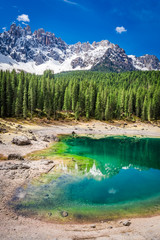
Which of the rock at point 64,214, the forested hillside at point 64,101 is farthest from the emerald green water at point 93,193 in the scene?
the forested hillside at point 64,101

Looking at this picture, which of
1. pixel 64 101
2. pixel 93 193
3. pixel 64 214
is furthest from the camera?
pixel 64 101

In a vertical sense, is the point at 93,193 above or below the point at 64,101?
below

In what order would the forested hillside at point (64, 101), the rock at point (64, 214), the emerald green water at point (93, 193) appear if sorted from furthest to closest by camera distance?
the forested hillside at point (64, 101), the emerald green water at point (93, 193), the rock at point (64, 214)

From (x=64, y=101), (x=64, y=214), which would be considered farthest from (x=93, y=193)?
(x=64, y=101)

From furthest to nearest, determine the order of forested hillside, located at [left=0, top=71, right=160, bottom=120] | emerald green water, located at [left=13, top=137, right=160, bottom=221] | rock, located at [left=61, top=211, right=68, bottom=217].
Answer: forested hillside, located at [left=0, top=71, right=160, bottom=120], emerald green water, located at [left=13, top=137, right=160, bottom=221], rock, located at [left=61, top=211, right=68, bottom=217]

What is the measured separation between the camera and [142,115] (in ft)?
295

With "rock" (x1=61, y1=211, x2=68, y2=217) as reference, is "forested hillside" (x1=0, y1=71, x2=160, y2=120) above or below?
above

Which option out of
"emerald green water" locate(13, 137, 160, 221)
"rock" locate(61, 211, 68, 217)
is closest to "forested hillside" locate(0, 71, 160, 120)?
"emerald green water" locate(13, 137, 160, 221)

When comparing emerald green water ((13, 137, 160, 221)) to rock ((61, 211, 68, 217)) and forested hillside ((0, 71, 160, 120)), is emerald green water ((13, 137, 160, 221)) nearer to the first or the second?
rock ((61, 211, 68, 217))

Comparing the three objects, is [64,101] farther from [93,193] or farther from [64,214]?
[64,214]

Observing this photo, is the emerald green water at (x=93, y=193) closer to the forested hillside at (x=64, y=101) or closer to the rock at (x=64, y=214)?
the rock at (x=64, y=214)

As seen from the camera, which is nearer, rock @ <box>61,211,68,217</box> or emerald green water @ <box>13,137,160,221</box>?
rock @ <box>61,211,68,217</box>

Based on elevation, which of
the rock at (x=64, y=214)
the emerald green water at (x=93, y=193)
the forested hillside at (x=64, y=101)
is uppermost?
the forested hillside at (x=64, y=101)

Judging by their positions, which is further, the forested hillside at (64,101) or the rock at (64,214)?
the forested hillside at (64,101)
